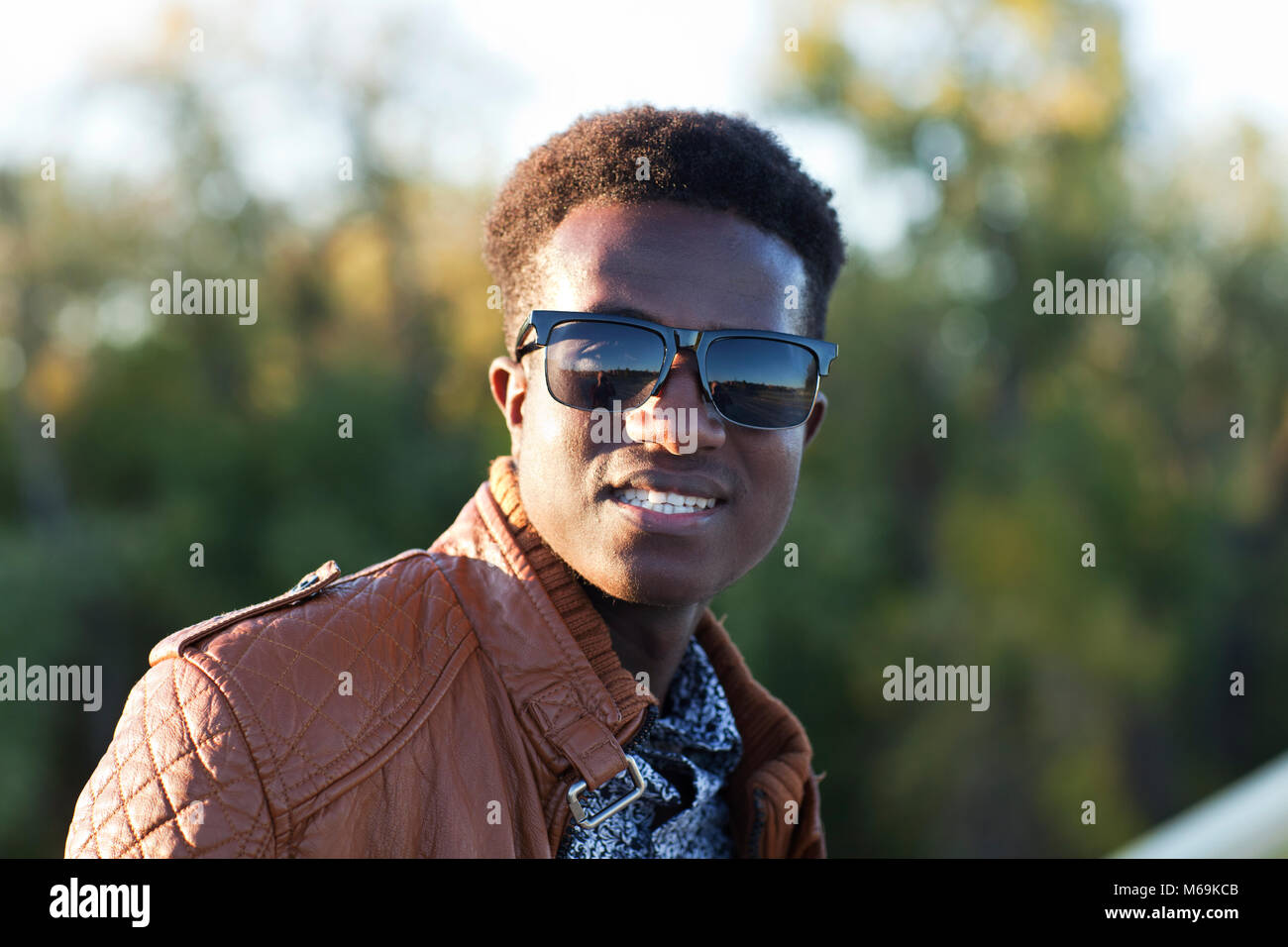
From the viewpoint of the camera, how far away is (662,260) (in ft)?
5.87

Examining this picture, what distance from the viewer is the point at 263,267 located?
1131cm

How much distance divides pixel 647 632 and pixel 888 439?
10.6 m

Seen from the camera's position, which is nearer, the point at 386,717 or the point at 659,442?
the point at 386,717

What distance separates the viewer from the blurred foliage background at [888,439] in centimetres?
1059

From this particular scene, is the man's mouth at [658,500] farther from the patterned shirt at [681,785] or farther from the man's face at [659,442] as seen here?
the patterned shirt at [681,785]

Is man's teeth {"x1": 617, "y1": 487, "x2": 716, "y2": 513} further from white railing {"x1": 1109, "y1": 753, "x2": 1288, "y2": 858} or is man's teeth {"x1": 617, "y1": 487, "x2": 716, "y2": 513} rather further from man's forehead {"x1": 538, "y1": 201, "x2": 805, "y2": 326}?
white railing {"x1": 1109, "y1": 753, "x2": 1288, "y2": 858}

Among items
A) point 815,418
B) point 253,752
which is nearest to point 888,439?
point 815,418

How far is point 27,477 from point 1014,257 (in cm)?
1096

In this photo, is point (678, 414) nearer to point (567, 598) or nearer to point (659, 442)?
point (659, 442)

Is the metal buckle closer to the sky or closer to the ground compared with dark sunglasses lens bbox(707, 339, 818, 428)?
closer to the ground

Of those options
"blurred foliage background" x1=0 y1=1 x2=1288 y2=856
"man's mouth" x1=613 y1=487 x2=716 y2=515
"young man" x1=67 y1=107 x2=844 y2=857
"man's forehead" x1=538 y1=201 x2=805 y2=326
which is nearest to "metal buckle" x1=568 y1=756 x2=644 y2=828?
"young man" x1=67 y1=107 x2=844 y2=857

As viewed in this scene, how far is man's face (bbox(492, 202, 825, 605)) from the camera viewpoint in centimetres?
177

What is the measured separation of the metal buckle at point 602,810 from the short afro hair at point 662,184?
2.74 feet
